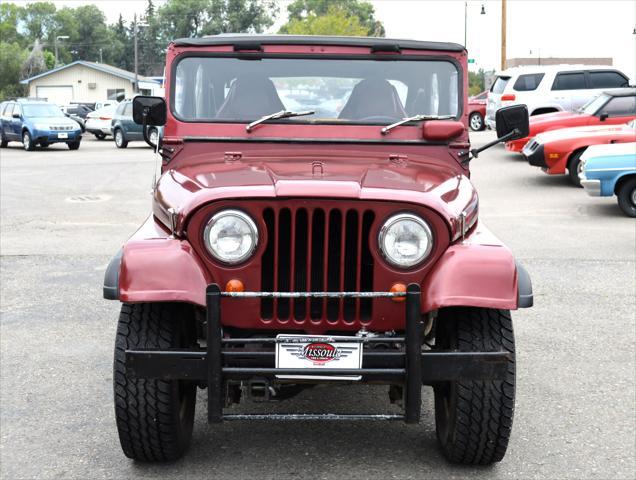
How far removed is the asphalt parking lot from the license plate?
2.28ft

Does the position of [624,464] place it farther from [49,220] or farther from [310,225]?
[49,220]

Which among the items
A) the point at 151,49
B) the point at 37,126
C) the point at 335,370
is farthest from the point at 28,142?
the point at 151,49

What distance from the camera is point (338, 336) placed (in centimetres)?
377

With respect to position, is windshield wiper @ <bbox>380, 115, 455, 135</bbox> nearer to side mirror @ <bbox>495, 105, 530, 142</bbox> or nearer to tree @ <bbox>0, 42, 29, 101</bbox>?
side mirror @ <bbox>495, 105, 530, 142</bbox>

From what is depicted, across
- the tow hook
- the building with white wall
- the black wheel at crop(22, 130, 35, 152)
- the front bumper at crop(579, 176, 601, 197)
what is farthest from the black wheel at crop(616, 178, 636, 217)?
the building with white wall

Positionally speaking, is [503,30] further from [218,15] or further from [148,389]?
[218,15]

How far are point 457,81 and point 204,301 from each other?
2.19m

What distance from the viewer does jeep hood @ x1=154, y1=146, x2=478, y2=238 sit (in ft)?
12.7

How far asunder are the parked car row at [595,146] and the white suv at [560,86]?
415cm

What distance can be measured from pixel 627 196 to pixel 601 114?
5.63 m

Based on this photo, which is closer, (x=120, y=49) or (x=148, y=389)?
(x=148, y=389)

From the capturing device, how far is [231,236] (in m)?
3.87

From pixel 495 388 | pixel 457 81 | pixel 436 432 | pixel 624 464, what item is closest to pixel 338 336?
pixel 495 388

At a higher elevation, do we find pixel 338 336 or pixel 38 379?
pixel 338 336
